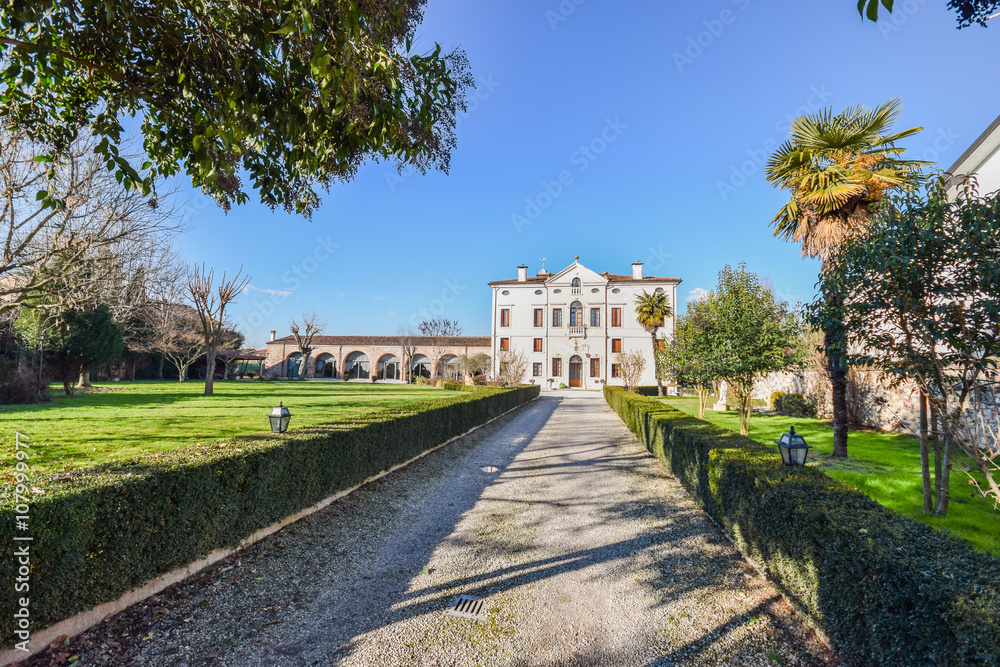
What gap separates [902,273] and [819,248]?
15.6 feet

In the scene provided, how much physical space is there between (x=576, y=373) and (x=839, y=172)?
31.4 meters

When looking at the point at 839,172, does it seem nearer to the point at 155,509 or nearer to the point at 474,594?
the point at 474,594

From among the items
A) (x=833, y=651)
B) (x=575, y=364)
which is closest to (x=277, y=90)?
(x=833, y=651)

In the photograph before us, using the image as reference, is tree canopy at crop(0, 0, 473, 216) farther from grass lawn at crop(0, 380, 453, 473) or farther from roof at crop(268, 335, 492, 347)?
roof at crop(268, 335, 492, 347)

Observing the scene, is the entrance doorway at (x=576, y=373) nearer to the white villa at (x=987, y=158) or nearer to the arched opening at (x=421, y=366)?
the arched opening at (x=421, y=366)

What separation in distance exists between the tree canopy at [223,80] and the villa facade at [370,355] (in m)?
38.3

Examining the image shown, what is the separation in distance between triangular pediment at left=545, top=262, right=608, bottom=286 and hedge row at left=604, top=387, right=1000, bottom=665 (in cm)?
3535

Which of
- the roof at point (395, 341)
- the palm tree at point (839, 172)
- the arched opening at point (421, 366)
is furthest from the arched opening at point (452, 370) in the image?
the palm tree at point (839, 172)

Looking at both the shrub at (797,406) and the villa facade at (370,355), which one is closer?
the shrub at (797,406)

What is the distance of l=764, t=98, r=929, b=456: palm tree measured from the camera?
26.7 ft

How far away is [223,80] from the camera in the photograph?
3.22 metres

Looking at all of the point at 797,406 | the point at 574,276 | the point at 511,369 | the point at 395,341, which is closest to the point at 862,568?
the point at 797,406

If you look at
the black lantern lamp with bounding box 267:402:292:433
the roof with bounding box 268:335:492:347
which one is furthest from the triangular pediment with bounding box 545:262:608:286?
the black lantern lamp with bounding box 267:402:292:433

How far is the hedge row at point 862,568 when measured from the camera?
1.90m
